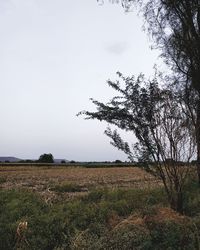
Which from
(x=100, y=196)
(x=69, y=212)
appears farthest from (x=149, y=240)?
(x=100, y=196)

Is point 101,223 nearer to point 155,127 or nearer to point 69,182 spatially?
point 155,127

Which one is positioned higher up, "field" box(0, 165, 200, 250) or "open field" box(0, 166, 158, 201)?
"open field" box(0, 166, 158, 201)

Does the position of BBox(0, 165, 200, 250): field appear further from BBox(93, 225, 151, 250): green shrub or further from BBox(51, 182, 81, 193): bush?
BBox(51, 182, 81, 193): bush

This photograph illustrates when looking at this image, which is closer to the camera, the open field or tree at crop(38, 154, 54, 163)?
the open field

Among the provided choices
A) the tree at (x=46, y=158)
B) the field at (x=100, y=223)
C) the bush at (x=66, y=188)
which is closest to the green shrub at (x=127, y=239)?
the field at (x=100, y=223)

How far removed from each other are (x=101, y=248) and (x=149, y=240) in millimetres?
865

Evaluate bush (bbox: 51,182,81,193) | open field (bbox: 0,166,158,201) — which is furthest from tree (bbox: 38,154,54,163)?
bush (bbox: 51,182,81,193)

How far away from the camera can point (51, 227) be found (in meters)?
10.2

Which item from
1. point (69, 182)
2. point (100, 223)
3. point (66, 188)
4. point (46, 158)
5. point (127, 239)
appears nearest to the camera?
point (127, 239)

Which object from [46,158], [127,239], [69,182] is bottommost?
[127,239]

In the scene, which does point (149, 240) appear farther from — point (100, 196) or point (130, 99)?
point (100, 196)

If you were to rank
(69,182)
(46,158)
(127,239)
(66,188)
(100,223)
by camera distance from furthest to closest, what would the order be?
(46,158), (69,182), (66,188), (100,223), (127,239)

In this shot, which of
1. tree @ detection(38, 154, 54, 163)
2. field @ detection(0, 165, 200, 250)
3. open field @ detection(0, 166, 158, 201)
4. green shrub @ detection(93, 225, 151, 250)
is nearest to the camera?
green shrub @ detection(93, 225, 151, 250)

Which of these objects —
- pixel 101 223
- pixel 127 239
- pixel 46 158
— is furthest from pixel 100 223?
pixel 46 158
